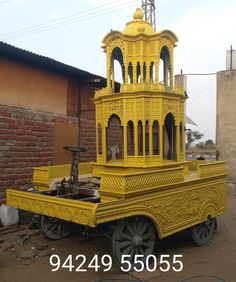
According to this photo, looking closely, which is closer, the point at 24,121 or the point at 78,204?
the point at 78,204

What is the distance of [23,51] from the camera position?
7773mm

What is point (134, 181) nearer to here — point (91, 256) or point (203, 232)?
point (91, 256)

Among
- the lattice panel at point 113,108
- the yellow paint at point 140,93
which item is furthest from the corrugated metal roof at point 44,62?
the lattice panel at point 113,108

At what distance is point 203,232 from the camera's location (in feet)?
23.6

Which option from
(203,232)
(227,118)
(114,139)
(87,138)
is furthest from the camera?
(227,118)

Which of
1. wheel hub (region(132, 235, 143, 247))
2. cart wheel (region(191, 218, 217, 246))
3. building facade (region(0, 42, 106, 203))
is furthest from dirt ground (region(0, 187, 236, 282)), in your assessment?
building facade (region(0, 42, 106, 203))

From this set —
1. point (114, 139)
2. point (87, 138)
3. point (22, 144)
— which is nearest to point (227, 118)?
point (114, 139)

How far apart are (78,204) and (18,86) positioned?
182 inches

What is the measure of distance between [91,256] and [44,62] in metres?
5.14

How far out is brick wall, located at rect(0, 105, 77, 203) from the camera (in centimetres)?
797

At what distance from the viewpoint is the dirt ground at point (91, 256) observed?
5.28 m

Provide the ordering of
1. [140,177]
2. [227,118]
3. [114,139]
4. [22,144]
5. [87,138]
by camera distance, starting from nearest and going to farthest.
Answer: [140,177] < [22,144] < [87,138] < [114,139] < [227,118]

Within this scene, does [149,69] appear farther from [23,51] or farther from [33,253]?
[33,253]

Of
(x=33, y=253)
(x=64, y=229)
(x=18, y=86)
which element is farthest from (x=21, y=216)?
(x=18, y=86)
